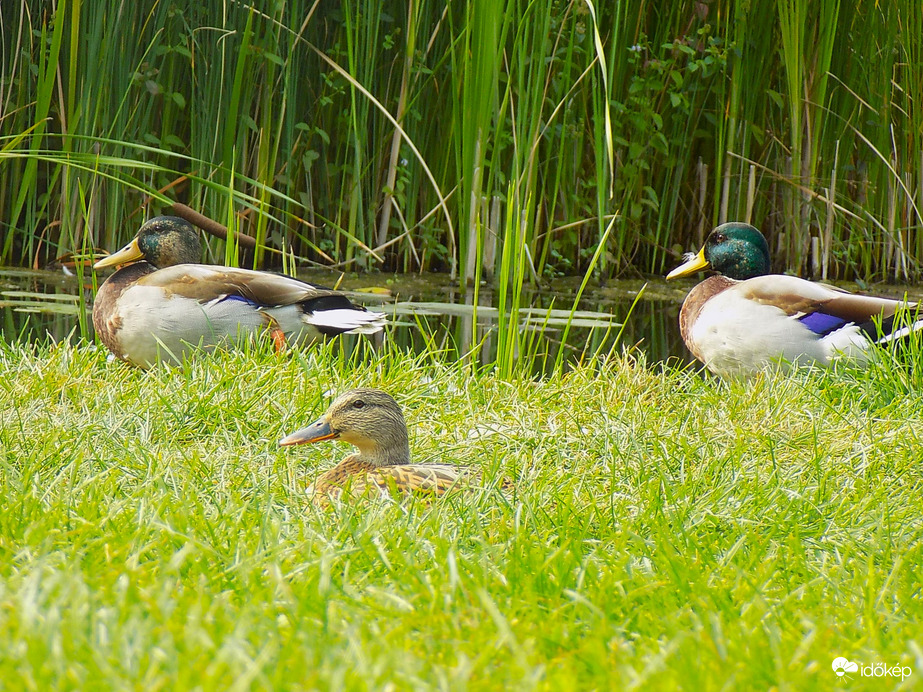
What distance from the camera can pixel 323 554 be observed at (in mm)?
1850

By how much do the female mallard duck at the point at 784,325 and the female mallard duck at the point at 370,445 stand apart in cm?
179

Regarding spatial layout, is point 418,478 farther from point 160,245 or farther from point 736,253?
point 736,253

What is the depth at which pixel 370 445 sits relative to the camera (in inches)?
104

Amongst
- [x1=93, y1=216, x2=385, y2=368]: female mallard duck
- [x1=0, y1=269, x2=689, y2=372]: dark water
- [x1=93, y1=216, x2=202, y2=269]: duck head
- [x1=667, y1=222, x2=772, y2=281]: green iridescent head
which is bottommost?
[x1=0, y1=269, x2=689, y2=372]: dark water

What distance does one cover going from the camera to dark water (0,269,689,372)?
16.3 feet

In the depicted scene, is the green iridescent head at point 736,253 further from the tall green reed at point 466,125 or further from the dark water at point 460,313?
the tall green reed at point 466,125

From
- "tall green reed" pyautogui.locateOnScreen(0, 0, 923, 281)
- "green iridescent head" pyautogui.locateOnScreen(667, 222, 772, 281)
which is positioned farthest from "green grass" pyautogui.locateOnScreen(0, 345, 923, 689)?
"tall green reed" pyautogui.locateOnScreen(0, 0, 923, 281)

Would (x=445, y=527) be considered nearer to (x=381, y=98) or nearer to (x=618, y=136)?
(x=381, y=98)

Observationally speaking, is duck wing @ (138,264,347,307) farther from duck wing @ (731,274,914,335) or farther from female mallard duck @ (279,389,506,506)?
duck wing @ (731,274,914,335)

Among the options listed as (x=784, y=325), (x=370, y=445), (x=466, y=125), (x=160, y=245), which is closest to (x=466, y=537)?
(x=370, y=445)

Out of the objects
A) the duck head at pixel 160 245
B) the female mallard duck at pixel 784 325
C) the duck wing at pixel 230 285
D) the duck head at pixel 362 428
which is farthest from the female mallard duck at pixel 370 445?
the duck head at pixel 160 245

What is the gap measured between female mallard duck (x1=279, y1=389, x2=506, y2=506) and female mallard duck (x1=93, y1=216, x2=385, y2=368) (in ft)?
4.49

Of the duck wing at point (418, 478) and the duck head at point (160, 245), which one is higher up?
the duck head at point (160, 245)

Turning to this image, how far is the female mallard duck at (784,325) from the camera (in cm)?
408
